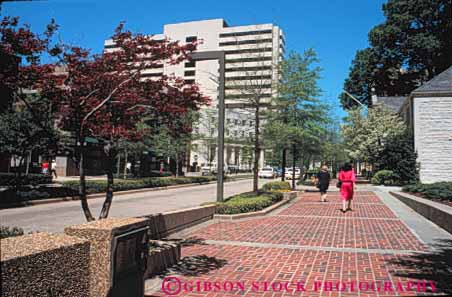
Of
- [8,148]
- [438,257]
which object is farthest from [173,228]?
[8,148]

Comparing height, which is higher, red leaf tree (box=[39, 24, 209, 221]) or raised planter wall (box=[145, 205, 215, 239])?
red leaf tree (box=[39, 24, 209, 221])

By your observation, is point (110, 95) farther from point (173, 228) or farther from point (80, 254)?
point (173, 228)

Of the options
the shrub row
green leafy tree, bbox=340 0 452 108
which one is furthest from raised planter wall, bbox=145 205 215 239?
green leafy tree, bbox=340 0 452 108

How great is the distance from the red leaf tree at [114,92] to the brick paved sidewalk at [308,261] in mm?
2153

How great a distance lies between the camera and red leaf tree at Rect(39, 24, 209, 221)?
21.4 feet

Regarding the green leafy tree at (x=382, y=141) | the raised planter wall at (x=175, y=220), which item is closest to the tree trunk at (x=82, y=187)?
the raised planter wall at (x=175, y=220)

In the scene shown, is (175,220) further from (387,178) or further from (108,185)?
(387,178)

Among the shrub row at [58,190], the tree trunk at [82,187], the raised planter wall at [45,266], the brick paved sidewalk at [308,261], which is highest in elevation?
the tree trunk at [82,187]

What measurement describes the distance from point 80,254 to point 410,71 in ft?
170

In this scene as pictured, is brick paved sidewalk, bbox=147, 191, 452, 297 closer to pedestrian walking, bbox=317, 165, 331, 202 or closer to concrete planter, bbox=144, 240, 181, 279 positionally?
concrete planter, bbox=144, 240, 181, 279

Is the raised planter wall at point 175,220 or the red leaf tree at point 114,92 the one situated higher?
the red leaf tree at point 114,92

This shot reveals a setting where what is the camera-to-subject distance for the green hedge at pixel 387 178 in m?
27.7

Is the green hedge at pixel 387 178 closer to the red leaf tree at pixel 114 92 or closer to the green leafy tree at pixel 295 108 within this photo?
the green leafy tree at pixel 295 108

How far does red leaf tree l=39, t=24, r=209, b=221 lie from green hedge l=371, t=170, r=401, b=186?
23.8m
